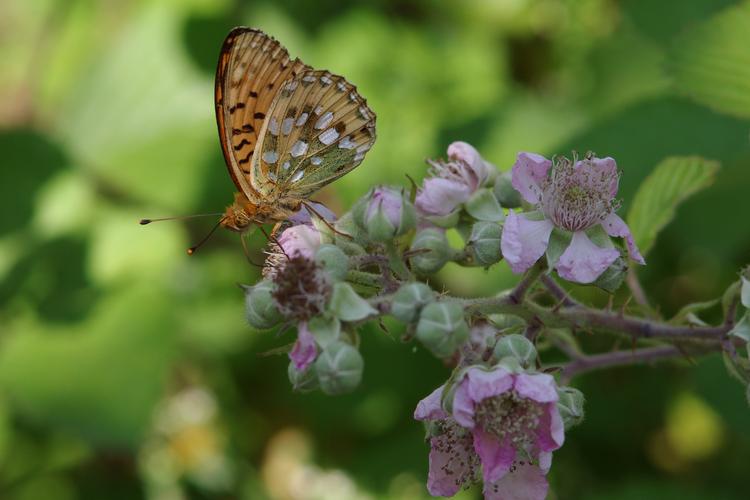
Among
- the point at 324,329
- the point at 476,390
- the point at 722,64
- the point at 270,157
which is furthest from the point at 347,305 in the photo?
the point at 722,64

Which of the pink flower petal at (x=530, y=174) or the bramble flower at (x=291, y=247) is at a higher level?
the pink flower petal at (x=530, y=174)

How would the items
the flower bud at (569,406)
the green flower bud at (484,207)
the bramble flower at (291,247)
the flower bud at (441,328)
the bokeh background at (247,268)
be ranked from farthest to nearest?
the bokeh background at (247,268) → the green flower bud at (484,207) → the bramble flower at (291,247) → the flower bud at (569,406) → the flower bud at (441,328)

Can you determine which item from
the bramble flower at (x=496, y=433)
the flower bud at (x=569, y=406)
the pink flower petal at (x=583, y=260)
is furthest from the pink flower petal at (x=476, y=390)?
the pink flower petal at (x=583, y=260)

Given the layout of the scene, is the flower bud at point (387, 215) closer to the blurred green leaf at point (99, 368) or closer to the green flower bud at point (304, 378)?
the green flower bud at point (304, 378)

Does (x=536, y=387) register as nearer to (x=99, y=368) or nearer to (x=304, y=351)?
(x=304, y=351)

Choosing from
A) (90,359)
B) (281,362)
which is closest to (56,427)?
(90,359)

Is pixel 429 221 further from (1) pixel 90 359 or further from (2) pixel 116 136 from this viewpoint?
(2) pixel 116 136
